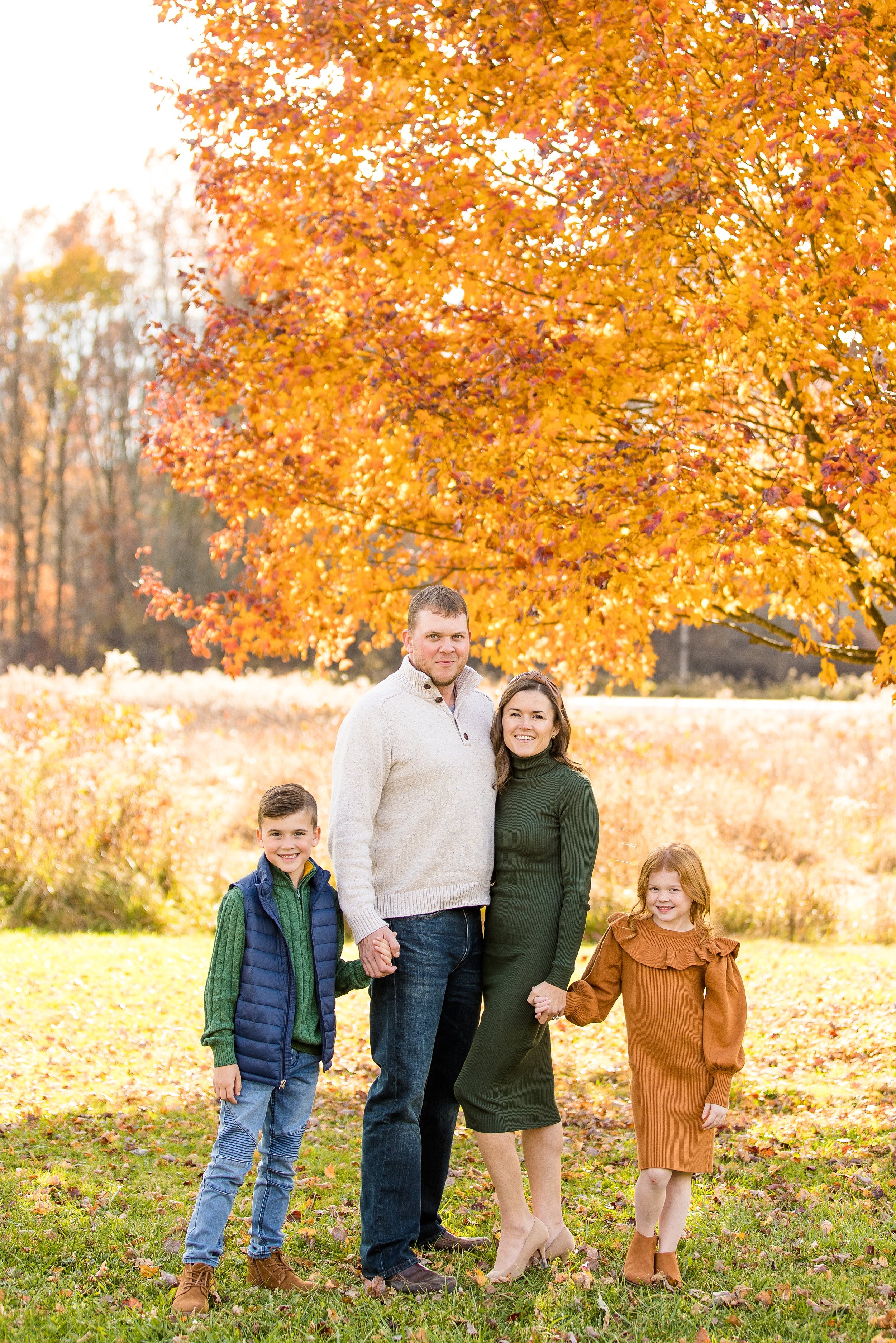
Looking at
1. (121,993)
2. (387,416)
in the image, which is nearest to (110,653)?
(121,993)

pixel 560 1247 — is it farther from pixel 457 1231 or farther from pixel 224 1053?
pixel 224 1053

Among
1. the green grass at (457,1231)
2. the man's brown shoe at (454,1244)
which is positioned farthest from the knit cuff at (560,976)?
the man's brown shoe at (454,1244)

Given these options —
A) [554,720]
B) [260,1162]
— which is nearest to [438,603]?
[554,720]

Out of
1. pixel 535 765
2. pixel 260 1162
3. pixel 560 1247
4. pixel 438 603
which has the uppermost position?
pixel 438 603

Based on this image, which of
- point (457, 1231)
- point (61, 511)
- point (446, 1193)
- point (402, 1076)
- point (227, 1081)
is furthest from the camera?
point (61, 511)

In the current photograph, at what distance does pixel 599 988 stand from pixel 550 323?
2903 millimetres

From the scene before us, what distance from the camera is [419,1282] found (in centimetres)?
345

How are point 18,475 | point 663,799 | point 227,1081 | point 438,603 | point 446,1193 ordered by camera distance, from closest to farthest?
point 227,1081, point 438,603, point 446,1193, point 663,799, point 18,475

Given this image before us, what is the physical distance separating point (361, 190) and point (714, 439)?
2075 millimetres

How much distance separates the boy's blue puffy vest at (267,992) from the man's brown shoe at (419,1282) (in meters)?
0.67

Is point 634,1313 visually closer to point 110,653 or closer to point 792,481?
point 792,481

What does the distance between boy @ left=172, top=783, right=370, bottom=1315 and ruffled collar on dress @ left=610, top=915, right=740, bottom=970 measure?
81 centimetres

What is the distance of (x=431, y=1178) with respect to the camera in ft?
12.5

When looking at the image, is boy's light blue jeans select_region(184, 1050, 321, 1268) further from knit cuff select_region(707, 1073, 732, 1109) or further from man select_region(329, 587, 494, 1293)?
knit cuff select_region(707, 1073, 732, 1109)
